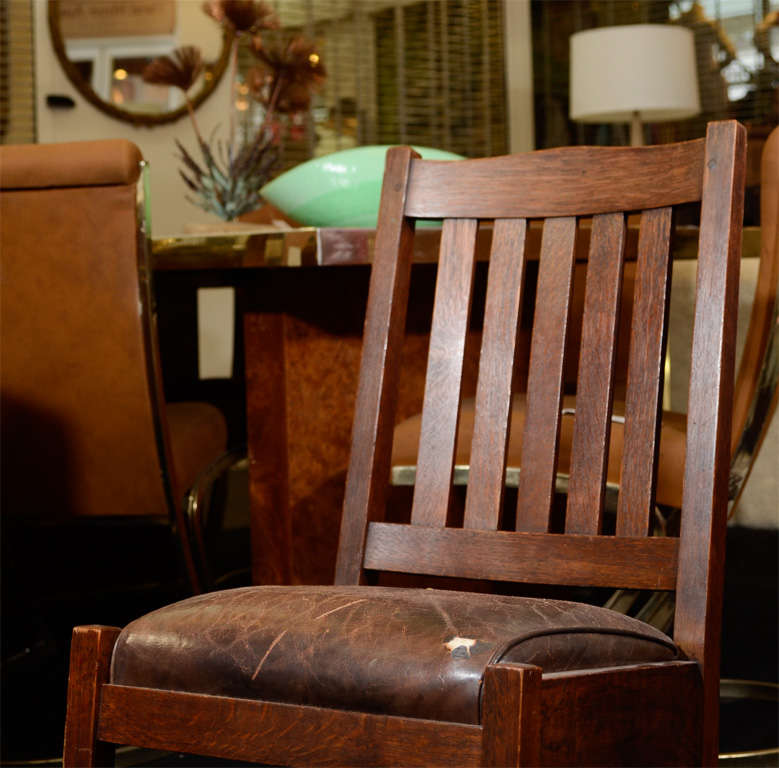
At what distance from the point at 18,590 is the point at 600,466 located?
1.09m

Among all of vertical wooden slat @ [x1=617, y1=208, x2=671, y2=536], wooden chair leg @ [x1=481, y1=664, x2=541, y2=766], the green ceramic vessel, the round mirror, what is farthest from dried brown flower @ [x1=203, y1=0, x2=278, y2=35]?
the round mirror

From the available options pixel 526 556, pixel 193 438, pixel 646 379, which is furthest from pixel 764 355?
pixel 193 438

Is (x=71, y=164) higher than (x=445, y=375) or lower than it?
higher

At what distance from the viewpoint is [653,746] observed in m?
0.85

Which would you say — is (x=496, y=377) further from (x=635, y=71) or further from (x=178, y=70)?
(x=635, y=71)

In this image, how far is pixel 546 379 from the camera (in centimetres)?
110

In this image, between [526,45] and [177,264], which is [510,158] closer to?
[177,264]

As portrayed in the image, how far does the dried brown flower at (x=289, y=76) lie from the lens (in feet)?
6.42

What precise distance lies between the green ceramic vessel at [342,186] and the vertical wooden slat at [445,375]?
41 cm

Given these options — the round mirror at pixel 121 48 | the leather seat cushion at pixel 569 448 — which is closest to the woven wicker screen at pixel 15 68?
the round mirror at pixel 121 48

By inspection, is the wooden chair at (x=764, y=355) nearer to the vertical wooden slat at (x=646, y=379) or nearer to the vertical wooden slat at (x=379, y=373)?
the vertical wooden slat at (x=646, y=379)

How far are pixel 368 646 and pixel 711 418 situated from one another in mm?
370

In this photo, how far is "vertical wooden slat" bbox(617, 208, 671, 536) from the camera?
40.4 inches

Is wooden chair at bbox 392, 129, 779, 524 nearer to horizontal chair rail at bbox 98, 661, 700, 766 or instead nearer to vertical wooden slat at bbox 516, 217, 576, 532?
vertical wooden slat at bbox 516, 217, 576, 532
